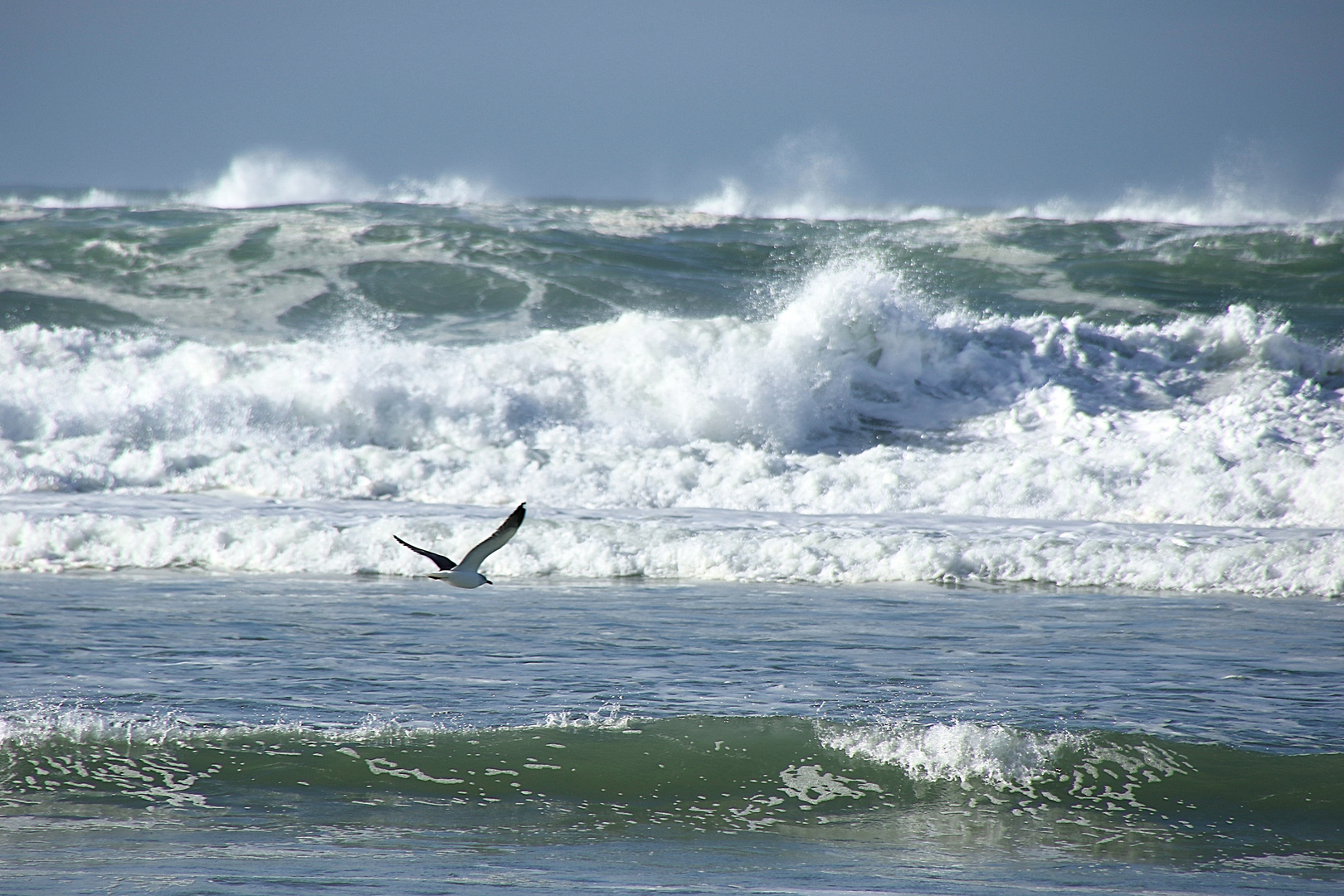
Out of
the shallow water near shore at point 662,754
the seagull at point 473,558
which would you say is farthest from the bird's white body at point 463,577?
the shallow water near shore at point 662,754

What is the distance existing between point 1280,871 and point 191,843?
3744mm

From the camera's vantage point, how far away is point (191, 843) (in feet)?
14.0

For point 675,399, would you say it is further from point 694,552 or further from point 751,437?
point 694,552

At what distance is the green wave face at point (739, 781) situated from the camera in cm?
465

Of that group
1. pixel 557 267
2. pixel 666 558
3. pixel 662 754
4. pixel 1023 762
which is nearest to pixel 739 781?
pixel 662 754

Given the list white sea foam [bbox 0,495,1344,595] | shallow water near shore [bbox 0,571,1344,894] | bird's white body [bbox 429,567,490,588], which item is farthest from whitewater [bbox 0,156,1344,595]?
bird's white body [bbox 429,567,490,588]

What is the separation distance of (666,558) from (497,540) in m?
4.30

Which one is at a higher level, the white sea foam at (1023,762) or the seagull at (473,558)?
the seagull at (473,558)

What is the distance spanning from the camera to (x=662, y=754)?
5148 mm

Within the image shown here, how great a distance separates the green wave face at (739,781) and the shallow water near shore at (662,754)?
13 millimetres

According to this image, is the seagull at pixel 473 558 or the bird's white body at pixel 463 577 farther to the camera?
the bird's white body at pixel 463 577

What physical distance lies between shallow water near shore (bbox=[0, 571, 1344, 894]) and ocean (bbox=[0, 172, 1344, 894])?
0.03m

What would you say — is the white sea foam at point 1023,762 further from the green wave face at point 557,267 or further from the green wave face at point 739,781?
the green wave face at point 557,267

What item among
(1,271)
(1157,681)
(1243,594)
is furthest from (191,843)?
(1,271)
